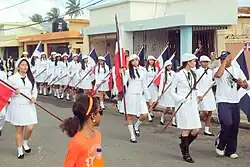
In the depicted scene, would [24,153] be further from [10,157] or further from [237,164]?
[237,164]

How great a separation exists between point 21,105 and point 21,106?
0.02m

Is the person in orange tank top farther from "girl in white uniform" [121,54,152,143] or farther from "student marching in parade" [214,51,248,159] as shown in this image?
"girl in white uniform" [121,54,152,143]

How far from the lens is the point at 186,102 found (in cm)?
824

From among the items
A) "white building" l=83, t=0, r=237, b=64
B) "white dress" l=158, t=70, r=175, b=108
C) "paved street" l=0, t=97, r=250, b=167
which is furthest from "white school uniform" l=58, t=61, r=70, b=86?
"white dress" l=158, t=70, r=175, b=108

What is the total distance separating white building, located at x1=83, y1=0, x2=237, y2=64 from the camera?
17.7m

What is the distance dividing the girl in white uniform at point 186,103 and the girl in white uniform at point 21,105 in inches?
101

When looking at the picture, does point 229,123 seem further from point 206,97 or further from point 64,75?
point 64,75

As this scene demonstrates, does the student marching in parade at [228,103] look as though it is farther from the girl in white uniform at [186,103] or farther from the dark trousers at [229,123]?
the girl in white uniform at [186,103]

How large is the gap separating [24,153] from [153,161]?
247cm

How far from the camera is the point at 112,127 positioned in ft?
39.4

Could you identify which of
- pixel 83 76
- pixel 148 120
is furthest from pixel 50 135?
pixel 83 76

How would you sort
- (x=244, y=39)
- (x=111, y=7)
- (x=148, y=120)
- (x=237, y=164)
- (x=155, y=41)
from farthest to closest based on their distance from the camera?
1. (x=111, y=7)
2. (x=155, y=41)
3. (x=244, y=39)
4. (x=148, y=120)
5. (x=237, y=164)

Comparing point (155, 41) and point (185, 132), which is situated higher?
Answer: point (155, 41)

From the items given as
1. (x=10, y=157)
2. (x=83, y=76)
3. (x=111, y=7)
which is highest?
(x=111, y=7)
